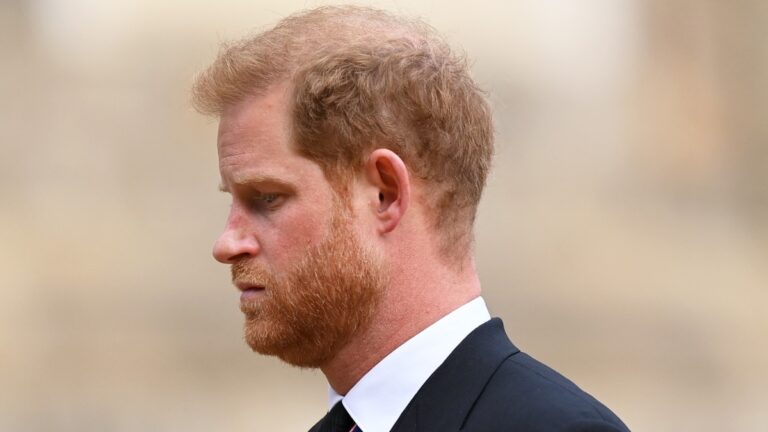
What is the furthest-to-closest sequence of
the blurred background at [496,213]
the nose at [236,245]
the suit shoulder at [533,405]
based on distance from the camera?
1. the blurred background at [496,213]
2. the nose at [236,245]
3. the suit shoulder at [533,405]

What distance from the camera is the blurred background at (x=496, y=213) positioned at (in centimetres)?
673

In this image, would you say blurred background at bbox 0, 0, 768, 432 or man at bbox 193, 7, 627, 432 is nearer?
man at bbox 193, 7, 627, 432

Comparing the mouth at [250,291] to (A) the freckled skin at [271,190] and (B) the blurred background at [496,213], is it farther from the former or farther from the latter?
(B) the blurred background at [496,213]

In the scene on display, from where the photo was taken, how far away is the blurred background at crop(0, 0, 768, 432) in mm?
6730

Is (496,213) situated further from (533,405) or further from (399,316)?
(533,405)

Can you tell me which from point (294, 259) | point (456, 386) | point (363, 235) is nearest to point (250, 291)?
point (294, 259)

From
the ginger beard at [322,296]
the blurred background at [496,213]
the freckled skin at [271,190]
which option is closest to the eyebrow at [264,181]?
the freckled skin at [271,190]

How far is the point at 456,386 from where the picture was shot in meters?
2.40

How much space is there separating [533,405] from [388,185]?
0.52 metres

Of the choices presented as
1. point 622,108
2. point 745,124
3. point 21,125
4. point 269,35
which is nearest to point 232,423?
point 21,125

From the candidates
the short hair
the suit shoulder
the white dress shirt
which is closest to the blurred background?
the short hair

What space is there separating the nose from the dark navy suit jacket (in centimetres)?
43

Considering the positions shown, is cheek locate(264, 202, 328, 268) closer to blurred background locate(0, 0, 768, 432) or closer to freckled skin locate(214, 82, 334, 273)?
freckled skin locate(214, 82, 334, 273)

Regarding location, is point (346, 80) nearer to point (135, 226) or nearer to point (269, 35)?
point (269, 35)
